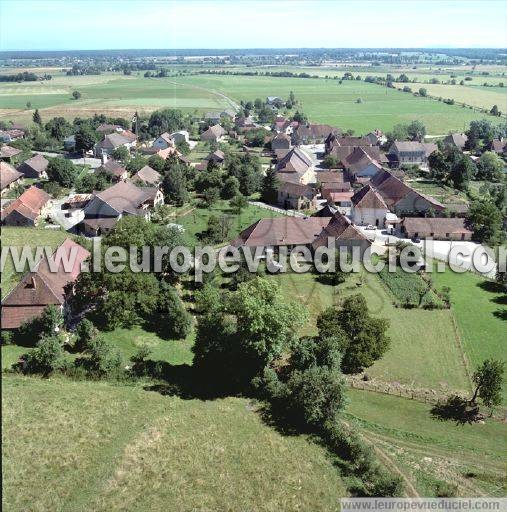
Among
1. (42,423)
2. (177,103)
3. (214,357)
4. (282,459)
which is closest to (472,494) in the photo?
(282,459)

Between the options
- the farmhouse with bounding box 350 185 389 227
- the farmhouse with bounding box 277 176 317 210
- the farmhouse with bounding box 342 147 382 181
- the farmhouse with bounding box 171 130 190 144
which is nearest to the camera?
the farmhouse with bounding box 350 185 389 227

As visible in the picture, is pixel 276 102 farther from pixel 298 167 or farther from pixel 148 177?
pixel 148 177

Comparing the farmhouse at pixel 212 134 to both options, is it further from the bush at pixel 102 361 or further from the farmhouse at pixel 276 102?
the bush at pixel 102 361

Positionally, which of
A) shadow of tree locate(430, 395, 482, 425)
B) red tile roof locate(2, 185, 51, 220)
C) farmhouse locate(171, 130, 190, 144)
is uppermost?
farmhouse locate(171, 130, 190, 144)

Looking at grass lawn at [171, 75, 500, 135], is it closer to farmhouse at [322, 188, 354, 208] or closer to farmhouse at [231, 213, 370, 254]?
farmhouse at [322, 188, 354, 208]

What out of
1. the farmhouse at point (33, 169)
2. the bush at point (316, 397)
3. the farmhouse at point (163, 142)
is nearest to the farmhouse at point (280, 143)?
the farmhouse at point (163, 142)

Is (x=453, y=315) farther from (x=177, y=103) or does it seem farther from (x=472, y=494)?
(x=177, y=103)

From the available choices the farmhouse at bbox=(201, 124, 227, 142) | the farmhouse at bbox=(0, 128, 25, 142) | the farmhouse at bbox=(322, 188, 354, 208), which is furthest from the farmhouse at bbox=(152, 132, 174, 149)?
the farmhouse at bbox=(322, 188, 354, 208)
